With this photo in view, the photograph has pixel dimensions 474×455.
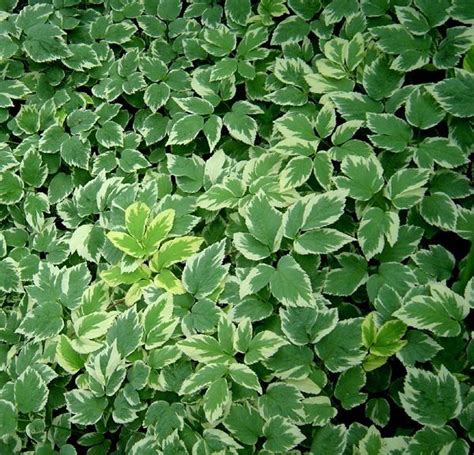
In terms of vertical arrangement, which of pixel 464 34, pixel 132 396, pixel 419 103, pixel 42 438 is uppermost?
pixel 464 34

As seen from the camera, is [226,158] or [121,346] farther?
[226,158]

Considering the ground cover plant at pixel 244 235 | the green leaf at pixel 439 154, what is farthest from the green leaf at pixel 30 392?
the green leaf at pixel 439 154

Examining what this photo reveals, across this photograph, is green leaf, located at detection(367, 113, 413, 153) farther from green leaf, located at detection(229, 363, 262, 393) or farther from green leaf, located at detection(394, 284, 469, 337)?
green leaf, located at detection(229, 363, 262, 393)

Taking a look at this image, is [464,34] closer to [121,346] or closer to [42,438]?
[121,346]

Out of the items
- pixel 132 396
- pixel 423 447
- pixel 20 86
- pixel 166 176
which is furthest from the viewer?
pixel 20 86

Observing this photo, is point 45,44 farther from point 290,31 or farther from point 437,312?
point 437,312

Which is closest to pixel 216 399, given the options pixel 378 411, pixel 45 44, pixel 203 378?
pixel 203 378

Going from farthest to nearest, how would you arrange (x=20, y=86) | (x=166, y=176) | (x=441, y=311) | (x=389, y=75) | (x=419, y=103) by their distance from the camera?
1. (x=20, y=86)
2. (x=166, y=176)
3. (x=389, y=75)
4. (x=419, y=103)
5. (x=441, y=311)

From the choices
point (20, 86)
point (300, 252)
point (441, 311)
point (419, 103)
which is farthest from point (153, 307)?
point (20, 86)

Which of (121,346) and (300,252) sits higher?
(300,252)
